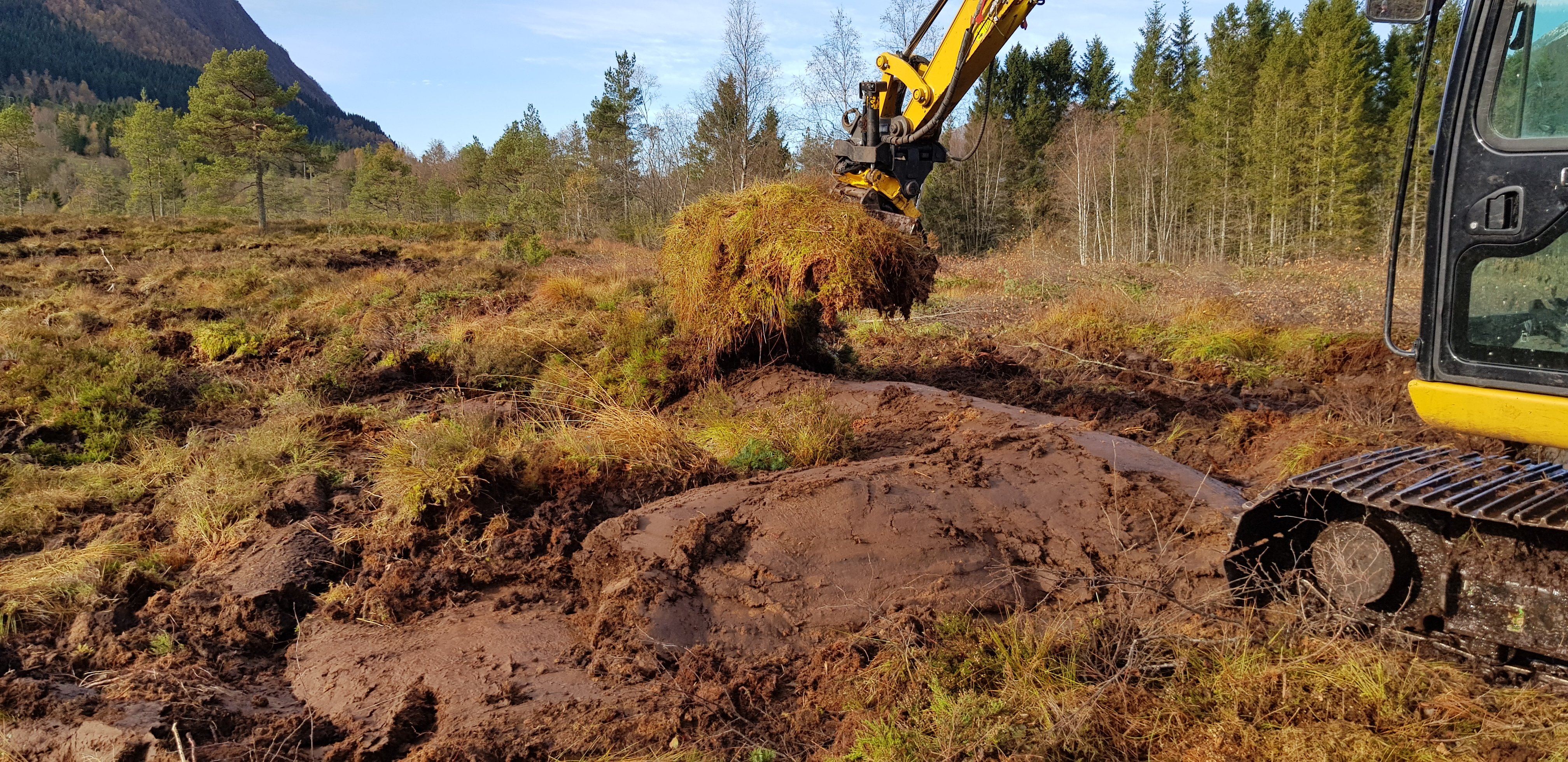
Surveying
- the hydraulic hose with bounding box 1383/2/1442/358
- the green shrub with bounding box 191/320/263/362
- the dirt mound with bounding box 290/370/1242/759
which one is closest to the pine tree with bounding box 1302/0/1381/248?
the dirt mound with bounding box 290/370/1242/759

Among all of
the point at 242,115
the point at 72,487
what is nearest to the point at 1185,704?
the point at 72,487

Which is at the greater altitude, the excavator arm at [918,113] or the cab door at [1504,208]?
the excavator arm at [918,113]

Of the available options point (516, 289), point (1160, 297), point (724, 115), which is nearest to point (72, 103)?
point (724, 115)

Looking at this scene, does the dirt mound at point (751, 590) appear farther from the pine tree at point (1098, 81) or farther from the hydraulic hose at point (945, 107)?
the pine tree at point (1098, 81)

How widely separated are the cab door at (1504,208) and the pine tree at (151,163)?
5167cm

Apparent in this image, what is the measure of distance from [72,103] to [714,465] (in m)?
127

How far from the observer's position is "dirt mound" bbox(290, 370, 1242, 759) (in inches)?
134

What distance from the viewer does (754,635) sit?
13.0 feet

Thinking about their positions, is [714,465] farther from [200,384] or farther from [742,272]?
[200,384]

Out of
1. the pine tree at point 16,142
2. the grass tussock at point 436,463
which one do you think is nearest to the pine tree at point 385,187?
the pine tree at point 16,142

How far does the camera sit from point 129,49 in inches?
5699

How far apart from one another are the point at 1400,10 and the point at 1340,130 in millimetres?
32592

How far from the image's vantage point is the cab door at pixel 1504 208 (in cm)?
297

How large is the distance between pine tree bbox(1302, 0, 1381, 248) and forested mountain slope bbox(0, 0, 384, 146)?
328 feet
